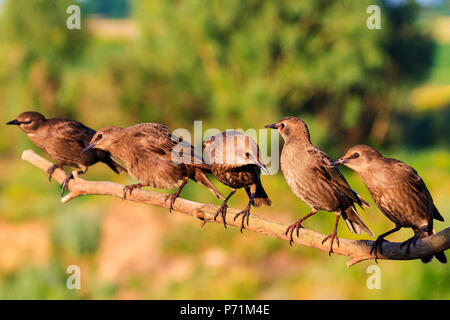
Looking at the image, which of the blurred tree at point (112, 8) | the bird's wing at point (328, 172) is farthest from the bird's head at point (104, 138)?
the blurred tree at point (112, 8)

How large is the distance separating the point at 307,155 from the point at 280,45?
2061cm

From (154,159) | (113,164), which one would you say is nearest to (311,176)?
(154,159)

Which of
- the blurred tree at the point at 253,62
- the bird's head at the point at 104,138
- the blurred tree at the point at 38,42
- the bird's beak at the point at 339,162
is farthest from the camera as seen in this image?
the blurred tree at the point at 38,42

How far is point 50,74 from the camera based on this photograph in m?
31.4

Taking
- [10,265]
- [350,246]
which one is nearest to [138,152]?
[350,246]

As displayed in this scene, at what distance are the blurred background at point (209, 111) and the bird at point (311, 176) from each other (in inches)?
396

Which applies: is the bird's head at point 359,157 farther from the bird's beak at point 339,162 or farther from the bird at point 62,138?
the bird at point 62,138

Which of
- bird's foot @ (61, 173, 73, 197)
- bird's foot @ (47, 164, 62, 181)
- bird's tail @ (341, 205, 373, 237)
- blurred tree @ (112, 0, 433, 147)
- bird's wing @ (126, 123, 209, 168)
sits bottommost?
bird's tail @ (341, 205, 373, 237)

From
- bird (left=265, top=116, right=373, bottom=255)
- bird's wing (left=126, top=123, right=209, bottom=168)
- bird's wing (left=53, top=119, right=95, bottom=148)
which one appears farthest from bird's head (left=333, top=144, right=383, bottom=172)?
bird's wing (left=53, top=119, right=95, bottom=148)

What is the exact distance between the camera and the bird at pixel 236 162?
435 cm

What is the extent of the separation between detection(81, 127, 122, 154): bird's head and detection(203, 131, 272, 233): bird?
31.9 inches

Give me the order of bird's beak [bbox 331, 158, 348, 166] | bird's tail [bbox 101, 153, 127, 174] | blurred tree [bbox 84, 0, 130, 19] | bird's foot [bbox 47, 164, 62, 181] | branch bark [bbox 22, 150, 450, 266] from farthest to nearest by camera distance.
→ blurred tree [bbox 84, 0, 130, 19] → bird's foot [bbox 47, 164, 62, 181] → bird's tail [bbox 101, 153, 127, 174] → branch bark [bbox 22, 150, 450, 266] → bird's beak [bbox 331, 158, 348, 166]

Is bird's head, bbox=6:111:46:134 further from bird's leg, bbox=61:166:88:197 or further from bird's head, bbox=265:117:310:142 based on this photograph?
bird's head, bbox=265:117:310:142

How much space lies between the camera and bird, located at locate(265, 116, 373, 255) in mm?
4543
